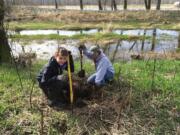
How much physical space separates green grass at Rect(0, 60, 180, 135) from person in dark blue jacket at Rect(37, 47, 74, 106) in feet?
0.92

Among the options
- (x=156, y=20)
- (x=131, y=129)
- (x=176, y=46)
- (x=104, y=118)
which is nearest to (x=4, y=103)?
(x=104, y=118)

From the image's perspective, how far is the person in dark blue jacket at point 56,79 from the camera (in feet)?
23.8

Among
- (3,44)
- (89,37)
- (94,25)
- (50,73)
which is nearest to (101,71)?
(50,73)

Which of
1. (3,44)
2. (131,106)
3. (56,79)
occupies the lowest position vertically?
(131,106)

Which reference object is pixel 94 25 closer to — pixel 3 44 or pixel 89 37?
pixel 89 37

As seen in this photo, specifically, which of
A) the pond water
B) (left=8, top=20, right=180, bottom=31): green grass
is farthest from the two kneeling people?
(left=8, top=20, right=180, bottom=31): green grass

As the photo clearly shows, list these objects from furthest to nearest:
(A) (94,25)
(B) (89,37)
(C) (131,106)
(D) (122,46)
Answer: (A) (94,25), (B) (89,37), (D) (122,46), (C) (131,106)

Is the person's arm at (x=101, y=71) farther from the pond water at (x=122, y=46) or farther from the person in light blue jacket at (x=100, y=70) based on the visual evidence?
the pond water at (x=122, y=46)

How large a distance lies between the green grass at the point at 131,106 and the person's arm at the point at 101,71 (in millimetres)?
715

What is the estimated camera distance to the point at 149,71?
9836mm

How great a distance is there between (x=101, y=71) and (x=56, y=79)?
839mm

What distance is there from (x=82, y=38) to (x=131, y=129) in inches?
616

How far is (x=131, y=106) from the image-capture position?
750cm

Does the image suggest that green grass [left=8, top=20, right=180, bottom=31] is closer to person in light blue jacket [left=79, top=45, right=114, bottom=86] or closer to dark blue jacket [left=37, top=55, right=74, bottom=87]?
person in light blue jacket [left=79, top=45, right=114, bottom=86]
